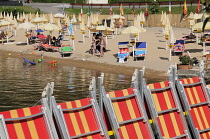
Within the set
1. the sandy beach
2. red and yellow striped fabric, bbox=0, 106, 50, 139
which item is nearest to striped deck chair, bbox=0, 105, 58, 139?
red and yellow striped fabric, bbox=0, 106, 50, 139

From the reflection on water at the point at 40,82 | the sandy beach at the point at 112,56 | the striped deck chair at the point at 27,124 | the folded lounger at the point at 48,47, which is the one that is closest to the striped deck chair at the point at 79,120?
the striped deck chair at the point at 27,124

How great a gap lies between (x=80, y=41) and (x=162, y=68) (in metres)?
13.8

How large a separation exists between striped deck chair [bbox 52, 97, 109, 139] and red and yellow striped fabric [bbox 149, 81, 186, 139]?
150 cm

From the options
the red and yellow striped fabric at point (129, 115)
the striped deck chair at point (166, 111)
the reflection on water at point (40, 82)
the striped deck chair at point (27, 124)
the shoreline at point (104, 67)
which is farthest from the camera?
the shoreline at point (104, 67)

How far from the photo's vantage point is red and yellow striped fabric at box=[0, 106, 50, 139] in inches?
326

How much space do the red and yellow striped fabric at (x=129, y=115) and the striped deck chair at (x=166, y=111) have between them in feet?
1.22

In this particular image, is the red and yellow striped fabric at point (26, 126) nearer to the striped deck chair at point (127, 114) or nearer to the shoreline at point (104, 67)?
the striped deck chair at point (127, 114)

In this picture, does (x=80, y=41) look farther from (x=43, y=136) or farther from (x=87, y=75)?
Answer: (x=43, y=136)

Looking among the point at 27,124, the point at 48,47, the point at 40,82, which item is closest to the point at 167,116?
the point at 27,124

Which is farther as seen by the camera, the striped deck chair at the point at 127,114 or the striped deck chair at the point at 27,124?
the striped deck chair at the point at 127,114

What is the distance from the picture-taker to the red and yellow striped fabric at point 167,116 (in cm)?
1031

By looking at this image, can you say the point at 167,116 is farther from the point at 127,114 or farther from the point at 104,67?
the point at 104,67

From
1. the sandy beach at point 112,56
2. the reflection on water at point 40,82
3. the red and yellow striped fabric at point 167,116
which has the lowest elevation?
the reflection on water at point 40,82

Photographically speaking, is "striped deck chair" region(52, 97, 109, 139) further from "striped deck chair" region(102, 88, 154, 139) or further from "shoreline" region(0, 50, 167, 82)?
"shoreline" region(0, 50, 167, 82)
